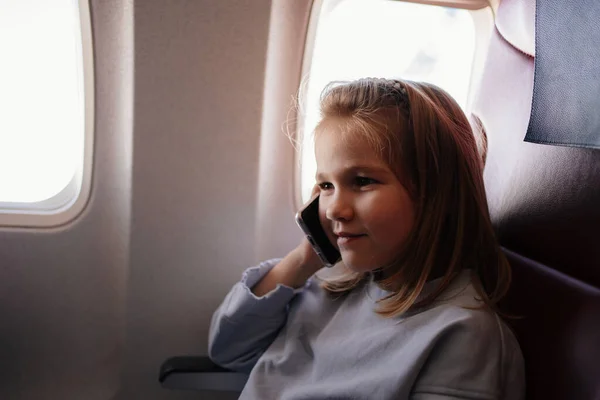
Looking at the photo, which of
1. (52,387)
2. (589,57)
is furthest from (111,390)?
(589,57)

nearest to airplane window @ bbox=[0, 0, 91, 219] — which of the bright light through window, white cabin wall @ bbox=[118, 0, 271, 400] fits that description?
the bright light through window

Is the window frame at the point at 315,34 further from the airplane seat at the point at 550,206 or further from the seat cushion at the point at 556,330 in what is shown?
the seat cushion at the point at 556,330

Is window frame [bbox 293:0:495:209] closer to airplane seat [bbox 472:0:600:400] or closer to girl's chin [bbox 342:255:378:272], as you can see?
airplane seat [bbox 472:0:600:400]

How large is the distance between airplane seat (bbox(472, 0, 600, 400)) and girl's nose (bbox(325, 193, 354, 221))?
28 centimetres

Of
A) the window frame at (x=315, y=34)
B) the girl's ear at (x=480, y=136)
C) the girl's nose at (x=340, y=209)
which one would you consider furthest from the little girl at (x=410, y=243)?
the window frame at (x=315, y=34)

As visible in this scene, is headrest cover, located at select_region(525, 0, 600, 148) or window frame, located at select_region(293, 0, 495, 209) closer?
headrest cover, located at select_region(525, 0, 600, 148)

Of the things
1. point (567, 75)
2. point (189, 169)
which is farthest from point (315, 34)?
point (567, 75)

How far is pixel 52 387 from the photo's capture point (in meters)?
1.47

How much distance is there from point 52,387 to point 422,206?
3.81ft

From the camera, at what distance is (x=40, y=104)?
1.37 m

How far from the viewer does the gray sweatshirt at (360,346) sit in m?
0.79

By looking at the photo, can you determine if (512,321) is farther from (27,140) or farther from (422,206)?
(27,140)

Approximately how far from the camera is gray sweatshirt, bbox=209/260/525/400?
2.58 feet

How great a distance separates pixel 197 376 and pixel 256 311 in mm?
203
